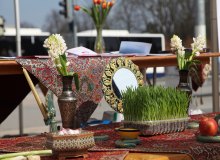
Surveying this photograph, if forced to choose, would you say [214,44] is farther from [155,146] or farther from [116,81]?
[155,146]

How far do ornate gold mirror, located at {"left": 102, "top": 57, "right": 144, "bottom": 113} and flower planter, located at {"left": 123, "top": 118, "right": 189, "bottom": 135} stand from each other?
38 centimetres

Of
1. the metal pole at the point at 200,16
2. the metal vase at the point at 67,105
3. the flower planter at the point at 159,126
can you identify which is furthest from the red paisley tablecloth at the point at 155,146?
the metal pole at the point at 200,16

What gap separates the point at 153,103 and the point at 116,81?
1.62ft

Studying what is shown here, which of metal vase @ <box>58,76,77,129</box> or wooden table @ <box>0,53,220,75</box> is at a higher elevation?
wooden table @ <box>0,53,220,75</box>

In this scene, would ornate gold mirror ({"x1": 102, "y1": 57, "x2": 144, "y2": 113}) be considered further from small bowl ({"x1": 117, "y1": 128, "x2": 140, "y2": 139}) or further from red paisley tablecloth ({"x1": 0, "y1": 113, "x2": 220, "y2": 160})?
small bowl ({"x1": 117, "y1": 128, "x2": 140, "y2": 139})

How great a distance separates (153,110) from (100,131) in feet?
1.26

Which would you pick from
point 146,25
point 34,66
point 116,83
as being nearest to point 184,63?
Result: point 116,83

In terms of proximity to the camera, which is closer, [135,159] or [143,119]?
[135,159]

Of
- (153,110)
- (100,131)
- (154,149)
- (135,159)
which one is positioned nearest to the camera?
(135,159)

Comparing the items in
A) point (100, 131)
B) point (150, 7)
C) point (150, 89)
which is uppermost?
point (150, 7)

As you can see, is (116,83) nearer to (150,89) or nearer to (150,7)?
(150,89)

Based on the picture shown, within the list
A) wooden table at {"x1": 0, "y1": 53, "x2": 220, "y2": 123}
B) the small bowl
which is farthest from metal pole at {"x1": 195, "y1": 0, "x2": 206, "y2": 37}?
the small bowl

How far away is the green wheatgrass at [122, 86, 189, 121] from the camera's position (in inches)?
88.5

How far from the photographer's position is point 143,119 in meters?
2.26
